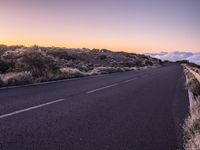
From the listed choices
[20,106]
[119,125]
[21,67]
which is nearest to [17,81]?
[21,67]

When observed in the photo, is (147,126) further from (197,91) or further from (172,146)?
(197,91)

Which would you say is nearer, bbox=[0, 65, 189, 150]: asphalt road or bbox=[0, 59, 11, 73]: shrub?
bbox=[0, 65, 189, 150]: asphalt road

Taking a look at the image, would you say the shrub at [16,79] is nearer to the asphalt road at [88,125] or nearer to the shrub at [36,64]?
the shrub at [36,64]

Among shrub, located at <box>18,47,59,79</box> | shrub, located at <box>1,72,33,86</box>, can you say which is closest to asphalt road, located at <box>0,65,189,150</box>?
shrub, located at <box>1,72,33,86</box>

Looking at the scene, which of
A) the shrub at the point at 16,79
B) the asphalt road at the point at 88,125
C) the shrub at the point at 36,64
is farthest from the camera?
the shrub at the point at 36,64

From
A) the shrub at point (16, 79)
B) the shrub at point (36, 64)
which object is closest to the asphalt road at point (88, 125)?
the shrub at point (16, 79)

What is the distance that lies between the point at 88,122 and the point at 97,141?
171cm

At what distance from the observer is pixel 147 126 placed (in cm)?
768

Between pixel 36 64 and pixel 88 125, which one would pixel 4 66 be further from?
pixel 88 125

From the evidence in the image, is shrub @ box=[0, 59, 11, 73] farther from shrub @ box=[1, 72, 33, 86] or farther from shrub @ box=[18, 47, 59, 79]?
shrub @ box=[1, 72, 33, 86]

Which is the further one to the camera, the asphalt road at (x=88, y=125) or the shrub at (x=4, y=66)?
the shrub at (x=4, y=66)

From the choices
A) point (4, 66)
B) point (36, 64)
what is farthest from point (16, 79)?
point (36, 64)

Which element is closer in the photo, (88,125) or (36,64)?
(88,125)

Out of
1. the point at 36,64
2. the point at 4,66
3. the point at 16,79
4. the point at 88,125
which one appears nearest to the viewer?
the point at 88,125
